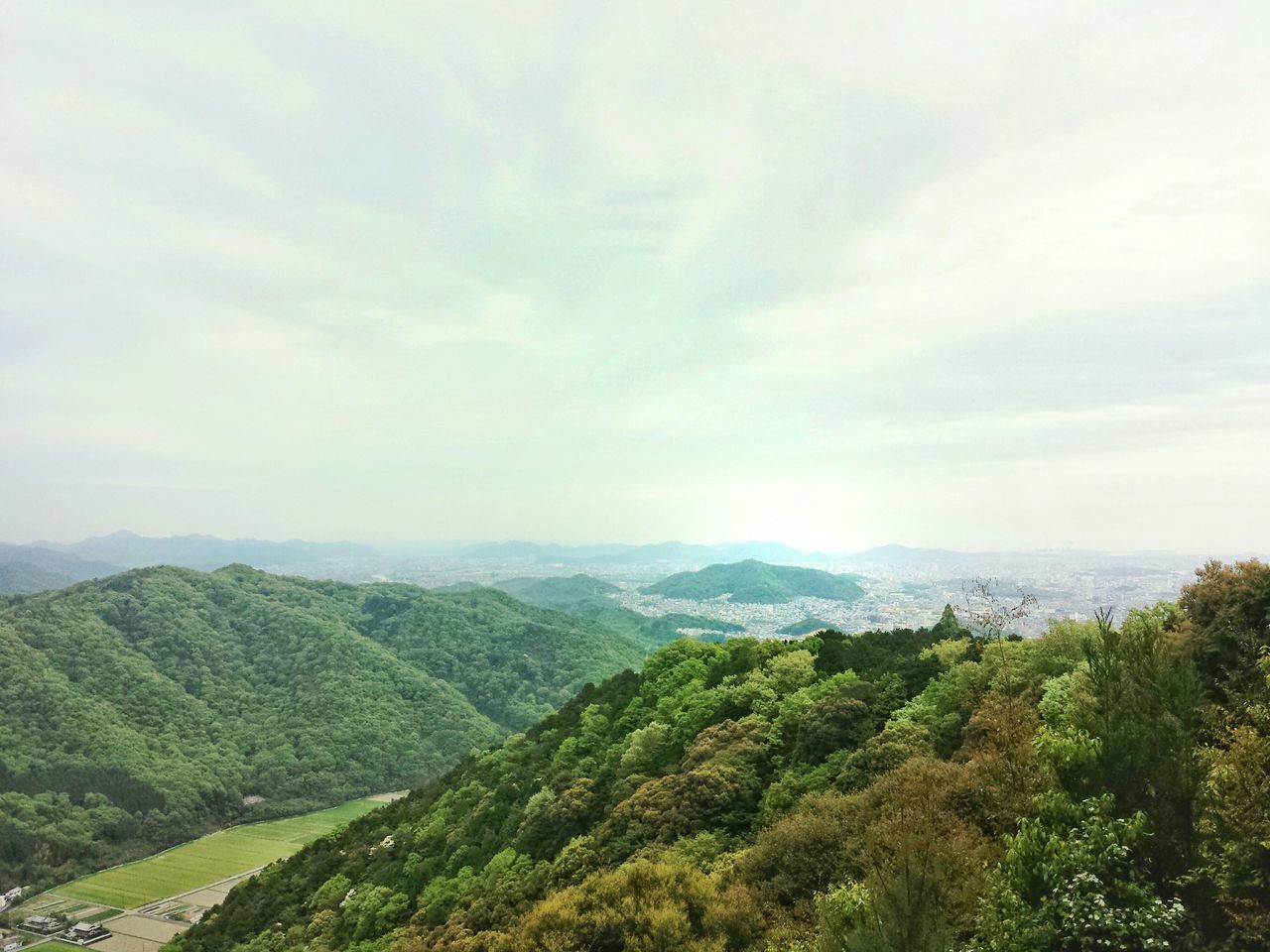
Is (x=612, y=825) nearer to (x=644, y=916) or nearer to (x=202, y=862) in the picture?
(x=644, y=916)

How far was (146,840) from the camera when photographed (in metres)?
81.3

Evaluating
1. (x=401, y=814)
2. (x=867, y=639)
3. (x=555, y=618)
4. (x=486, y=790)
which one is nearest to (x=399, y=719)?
(x=555, y=618)

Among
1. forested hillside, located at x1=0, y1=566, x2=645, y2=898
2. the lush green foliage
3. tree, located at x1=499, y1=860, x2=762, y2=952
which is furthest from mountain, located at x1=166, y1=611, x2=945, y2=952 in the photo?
the lush green foliage

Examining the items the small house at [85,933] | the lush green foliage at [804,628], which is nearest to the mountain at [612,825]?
the small house at [85,933]


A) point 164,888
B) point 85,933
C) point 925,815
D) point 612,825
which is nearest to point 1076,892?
point 925,815

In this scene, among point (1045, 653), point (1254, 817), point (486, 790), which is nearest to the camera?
point (1254, 817)

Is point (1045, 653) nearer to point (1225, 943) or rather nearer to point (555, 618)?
point (1225, 943)

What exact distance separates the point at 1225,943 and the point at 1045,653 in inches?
420

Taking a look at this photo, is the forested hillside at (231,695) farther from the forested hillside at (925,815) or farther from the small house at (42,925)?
the forested hillside at (925,815)

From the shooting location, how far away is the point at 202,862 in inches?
3039

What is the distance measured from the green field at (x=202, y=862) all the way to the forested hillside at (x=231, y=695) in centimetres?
349

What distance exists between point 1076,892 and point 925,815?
2860mm

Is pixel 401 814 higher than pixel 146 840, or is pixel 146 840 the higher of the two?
pixel 401 814

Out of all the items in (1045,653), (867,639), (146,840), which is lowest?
(146,840)
